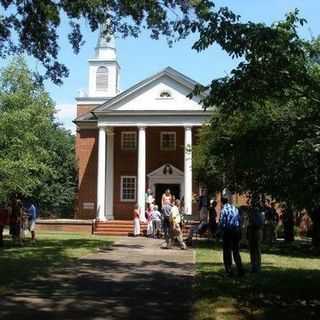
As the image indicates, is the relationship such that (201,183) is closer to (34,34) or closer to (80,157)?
(34,34)

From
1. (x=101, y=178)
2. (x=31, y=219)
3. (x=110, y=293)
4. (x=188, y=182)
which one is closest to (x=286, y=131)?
(x=110, y=293)

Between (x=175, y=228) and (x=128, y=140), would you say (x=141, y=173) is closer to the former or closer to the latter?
(x=128, y=140)

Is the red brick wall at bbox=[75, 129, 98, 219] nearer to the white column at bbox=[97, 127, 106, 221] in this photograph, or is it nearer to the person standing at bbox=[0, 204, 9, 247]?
the white column at bbox=[97, 127, 106, 221]

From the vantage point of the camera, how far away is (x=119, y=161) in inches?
1763

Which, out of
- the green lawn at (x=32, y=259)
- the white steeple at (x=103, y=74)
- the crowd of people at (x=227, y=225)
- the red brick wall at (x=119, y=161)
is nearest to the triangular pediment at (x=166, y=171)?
the red brick wall at (x=119, y=161)

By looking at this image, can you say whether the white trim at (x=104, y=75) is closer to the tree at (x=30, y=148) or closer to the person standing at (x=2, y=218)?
the tree at (x=30, y=148)

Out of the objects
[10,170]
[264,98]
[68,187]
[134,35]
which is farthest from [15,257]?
[68,187]

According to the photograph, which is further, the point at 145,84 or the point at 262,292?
the point at 145,84

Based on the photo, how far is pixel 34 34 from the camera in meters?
17.8

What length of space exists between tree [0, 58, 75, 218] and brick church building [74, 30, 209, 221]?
10.1 feet

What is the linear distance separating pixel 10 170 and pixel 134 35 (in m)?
17.5

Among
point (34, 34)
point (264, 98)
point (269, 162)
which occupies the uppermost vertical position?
point (34, 34)

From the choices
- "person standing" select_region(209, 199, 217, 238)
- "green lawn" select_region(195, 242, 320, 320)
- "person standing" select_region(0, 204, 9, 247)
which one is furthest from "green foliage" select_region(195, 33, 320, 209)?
"person standing" select_region(209, 199, 217, 238)

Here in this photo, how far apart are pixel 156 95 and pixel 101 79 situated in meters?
10.2
